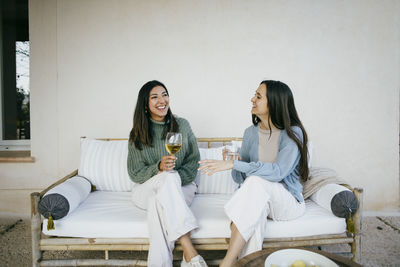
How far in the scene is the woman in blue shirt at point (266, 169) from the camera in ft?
4.78

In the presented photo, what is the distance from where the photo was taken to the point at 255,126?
192 centimetres

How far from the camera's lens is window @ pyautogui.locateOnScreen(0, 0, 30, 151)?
9.96ft

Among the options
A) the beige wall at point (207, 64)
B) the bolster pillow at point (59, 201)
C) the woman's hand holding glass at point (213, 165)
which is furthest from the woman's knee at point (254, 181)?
the beige wall at point (207, 64)

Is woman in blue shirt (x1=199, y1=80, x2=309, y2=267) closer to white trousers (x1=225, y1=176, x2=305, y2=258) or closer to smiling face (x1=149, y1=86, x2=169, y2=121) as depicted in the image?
white trousers (x1=225, y1=176, x2=305, y2=258)

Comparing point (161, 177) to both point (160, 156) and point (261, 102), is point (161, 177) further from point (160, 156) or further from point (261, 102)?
point (261, 102)

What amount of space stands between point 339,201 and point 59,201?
164 cm

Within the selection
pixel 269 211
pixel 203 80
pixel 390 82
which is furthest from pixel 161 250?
pixel 390 82

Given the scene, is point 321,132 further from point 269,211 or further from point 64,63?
point 64,63

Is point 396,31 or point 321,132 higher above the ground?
point 396,31

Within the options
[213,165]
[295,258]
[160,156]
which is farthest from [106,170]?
[295,258]

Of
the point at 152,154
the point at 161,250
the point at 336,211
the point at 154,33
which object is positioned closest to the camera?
the point at 161,250

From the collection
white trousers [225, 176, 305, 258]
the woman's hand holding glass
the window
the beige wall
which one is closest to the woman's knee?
white trousers [225, 176, 305, 258]

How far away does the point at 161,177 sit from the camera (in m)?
1.68

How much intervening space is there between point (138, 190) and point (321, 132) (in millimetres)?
1909
